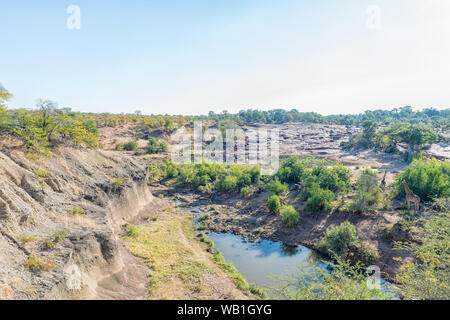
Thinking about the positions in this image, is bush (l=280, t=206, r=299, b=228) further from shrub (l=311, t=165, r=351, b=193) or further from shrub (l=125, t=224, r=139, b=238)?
shrub (l=125, t=224, r=139, b=238)

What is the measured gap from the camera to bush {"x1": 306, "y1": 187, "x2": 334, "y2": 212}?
28.6 m

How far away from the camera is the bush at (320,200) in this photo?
28.6m

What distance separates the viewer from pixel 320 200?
28656 millimetres

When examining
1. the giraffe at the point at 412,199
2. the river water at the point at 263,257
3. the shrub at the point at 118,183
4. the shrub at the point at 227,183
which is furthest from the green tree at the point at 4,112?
the giraffe at the point at 412,199

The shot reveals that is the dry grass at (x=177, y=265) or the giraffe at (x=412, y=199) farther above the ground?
the giraffe at (x=412, y=199)

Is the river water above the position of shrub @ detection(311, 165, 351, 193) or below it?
below

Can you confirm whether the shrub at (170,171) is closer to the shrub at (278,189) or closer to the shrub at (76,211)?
the shrub at (278,189)

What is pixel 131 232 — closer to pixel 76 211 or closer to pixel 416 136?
pixel 76 211

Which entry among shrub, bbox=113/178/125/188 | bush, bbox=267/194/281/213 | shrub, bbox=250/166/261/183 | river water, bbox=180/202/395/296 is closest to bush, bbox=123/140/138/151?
shrub, bbox=250/166/261/183

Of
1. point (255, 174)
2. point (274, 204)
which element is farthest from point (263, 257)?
point (255, 174)
